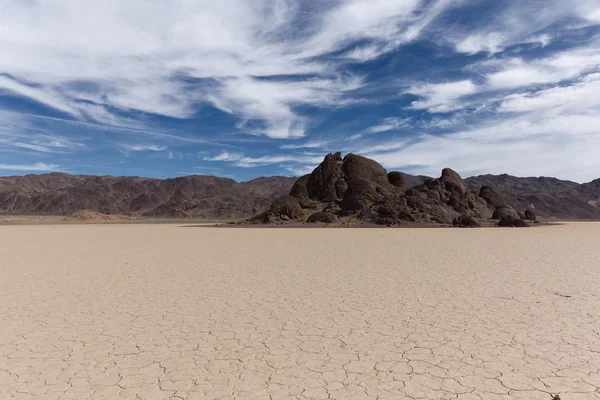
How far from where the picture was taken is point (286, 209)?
156 ft

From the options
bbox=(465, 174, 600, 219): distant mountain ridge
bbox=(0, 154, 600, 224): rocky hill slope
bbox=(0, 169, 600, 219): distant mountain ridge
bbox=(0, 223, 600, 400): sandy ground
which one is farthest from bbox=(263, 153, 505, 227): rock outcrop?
bbox=(0, 169, 600, 219): distant mountain ridge

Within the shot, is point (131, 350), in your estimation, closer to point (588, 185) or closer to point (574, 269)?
point (574, 269)

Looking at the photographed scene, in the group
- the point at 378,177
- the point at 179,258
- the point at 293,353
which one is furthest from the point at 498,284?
the point at 378,177

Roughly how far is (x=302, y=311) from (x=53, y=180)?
20845 cm

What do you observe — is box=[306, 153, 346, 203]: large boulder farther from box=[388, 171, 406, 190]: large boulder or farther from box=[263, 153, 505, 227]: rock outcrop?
box=[388, 171, 406, 190]: large boulder

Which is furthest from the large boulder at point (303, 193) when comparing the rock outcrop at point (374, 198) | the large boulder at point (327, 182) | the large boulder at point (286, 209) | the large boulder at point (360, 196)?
the large boulder at point (360, 196)

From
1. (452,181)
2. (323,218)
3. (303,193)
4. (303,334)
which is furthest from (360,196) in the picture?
(303,334)

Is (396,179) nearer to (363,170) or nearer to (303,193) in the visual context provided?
(363,170)

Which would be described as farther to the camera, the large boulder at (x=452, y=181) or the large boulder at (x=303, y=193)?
the large boulder at (x=303, y=193)

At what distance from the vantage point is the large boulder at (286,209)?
47.1 metres

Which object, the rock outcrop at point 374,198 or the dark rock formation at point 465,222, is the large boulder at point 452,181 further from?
the dark rock formation at point 465,222

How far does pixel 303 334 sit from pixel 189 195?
14873 cm

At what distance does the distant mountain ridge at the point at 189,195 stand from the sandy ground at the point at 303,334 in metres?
82.3

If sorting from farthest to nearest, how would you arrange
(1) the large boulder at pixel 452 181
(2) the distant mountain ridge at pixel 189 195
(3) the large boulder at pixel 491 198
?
1. (2) the distant mountain ridge at pixel 189 195
2. (3) the large boulder at pixel 491 198
3. (1) the large boulder at pixel 452 181
